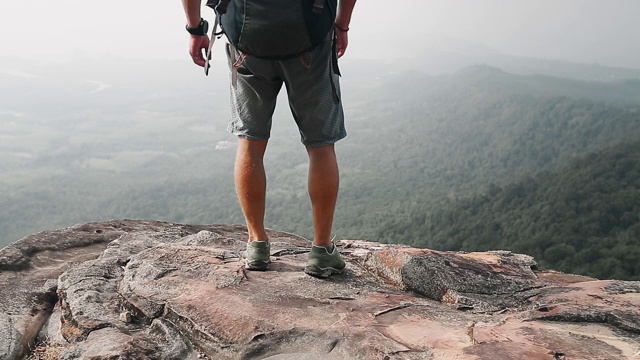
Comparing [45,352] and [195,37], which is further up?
[195,37]

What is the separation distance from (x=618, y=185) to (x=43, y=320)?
85.0m

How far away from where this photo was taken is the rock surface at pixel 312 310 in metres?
3.03

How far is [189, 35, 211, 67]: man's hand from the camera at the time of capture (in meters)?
3.83

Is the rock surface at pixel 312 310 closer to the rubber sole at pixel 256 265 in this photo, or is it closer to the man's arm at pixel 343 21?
the rubber sole at pixel 256 265

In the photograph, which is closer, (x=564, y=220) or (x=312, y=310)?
(x=312, y=310)

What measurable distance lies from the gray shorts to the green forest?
41.9 m

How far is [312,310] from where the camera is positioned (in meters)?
3.47

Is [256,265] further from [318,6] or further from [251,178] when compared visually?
[318,6]

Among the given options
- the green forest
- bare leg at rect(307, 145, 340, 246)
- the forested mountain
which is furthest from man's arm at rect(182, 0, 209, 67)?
the forested mountain

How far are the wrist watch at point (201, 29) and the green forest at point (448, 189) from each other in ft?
139

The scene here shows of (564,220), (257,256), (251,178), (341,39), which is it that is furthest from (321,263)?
(564,220)

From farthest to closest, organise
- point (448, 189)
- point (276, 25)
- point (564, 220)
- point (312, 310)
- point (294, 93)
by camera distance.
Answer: point (448, 189) < point (564, 220) < point (294, 93) < point (312, 310) < point (276, 25)

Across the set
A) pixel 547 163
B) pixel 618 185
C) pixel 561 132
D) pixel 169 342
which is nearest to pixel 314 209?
pixel 169 342

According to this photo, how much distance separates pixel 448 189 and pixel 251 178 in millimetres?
120805
